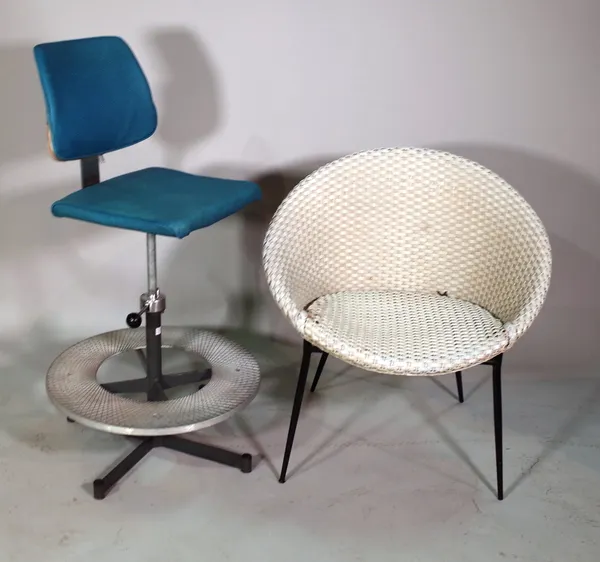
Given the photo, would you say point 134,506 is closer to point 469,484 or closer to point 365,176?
point 469,484

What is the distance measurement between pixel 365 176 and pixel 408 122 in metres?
0.32

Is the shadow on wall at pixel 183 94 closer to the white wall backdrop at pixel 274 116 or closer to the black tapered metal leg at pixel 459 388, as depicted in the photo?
the white wall backdrop at pixel 274 116

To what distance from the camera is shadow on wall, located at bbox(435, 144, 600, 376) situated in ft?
7.50

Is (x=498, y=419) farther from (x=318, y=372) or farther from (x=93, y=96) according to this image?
(x=93, y=96)

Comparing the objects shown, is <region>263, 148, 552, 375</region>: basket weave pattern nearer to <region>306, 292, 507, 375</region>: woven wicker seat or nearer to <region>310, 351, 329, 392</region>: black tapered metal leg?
<region>306, 292, 507, 375</region>: woven wicker seat

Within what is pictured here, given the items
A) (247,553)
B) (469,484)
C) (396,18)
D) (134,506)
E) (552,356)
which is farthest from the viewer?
(552,356)

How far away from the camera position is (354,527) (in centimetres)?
177

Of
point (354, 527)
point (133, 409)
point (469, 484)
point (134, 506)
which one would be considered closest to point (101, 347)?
point (133, 409)

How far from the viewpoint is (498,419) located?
1.83 metres

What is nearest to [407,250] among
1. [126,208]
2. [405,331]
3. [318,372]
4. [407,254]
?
[407,254]

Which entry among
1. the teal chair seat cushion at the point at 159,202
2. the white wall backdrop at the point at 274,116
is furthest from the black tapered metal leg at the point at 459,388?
the teal chair seat cushion at the point at 159,202

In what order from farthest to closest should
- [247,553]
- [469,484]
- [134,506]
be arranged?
[469,484]
[134,506]
[247,553]

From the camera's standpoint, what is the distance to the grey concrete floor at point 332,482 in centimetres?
171

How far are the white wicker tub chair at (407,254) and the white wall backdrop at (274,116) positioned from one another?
0.28 m
